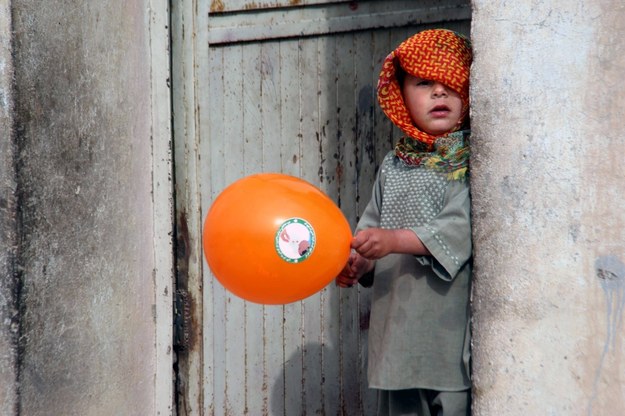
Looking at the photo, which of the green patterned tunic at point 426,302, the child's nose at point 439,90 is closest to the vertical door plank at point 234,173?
the green patterned tunic at point 426,302

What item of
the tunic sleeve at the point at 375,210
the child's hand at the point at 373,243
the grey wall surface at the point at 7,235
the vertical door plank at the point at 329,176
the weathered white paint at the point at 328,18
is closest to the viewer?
the child's hand at the point at 373,243

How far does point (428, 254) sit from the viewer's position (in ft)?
9.08

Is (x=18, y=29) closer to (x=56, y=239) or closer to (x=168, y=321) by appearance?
(x=56, y=239)

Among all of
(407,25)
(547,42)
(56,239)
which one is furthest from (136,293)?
(547,42)

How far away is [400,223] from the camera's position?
9.61 feet

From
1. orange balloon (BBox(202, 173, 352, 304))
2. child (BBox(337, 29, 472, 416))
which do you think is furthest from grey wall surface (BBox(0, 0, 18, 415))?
child (BBox(337, 29, 472, 416))

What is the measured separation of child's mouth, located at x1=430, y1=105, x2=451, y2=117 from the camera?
2.92 m

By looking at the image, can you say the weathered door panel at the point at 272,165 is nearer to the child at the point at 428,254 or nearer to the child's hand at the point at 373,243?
the child at the point at 428,254

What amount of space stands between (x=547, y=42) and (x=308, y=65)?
121cm

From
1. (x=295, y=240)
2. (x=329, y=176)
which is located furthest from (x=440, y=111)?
(x=329, y=176)

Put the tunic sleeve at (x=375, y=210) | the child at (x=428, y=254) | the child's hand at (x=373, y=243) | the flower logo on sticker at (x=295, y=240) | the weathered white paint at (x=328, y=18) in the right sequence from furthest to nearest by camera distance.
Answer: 1. the weathered white paint at (x=328, y=18)
2. the tunic sleeve at (x=375, y=210)
3. the child at (x=428, y=254)
4. the child's hand at (x=373, y=243)
5. the flower logo on sticker at (x=295, y=240)

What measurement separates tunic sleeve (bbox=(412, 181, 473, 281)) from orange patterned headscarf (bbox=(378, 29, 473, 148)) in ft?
0.79

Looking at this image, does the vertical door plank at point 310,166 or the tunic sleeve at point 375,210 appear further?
the vertical door plank at point 310,166

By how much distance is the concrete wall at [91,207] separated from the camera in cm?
296
